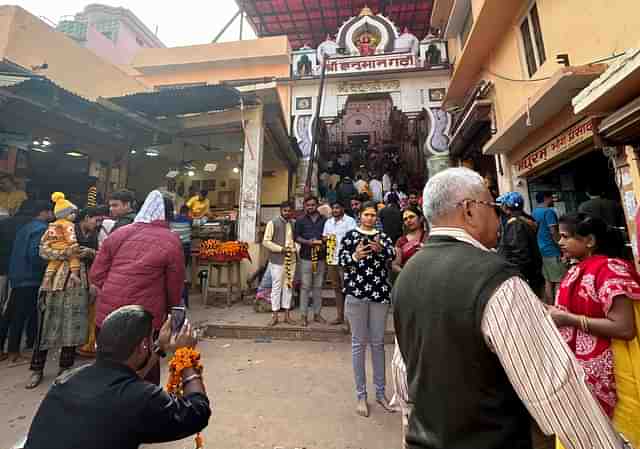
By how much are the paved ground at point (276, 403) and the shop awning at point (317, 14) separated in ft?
56.2

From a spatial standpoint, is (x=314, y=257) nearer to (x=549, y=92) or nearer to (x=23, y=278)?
(x=23, y=278)

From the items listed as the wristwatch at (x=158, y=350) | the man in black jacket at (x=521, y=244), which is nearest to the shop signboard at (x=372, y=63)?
the man in black jacket at (x=521, y=244)

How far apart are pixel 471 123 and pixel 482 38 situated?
2.05m

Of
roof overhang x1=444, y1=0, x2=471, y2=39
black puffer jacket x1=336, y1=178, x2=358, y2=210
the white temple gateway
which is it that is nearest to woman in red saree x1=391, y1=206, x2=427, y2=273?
black puffer jacket x1=336, y1=178, x2=358, y2=210

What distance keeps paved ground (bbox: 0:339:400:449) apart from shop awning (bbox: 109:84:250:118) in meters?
5.14

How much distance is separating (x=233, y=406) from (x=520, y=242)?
358 centimetres

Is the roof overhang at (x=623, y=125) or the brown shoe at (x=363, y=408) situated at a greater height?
the roof overhang at (x=623, y=125)

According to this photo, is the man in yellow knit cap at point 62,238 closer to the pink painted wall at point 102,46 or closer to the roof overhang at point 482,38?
the roof overhang at point 482,38

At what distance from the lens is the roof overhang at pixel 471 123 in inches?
303

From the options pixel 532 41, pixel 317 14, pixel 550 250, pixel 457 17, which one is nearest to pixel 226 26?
pixel 317 14

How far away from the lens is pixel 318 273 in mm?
4977

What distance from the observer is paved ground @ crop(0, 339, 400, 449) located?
2.38 m

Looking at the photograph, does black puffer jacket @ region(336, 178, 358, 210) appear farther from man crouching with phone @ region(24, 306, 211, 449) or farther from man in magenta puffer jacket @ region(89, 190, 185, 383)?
man crouching with phone @ region(24, 306, 211, 449)

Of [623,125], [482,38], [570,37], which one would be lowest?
[623,125]
